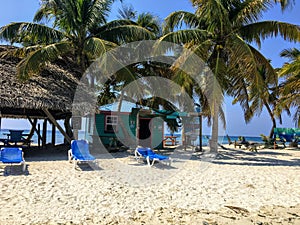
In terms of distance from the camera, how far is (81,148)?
27.8 ft

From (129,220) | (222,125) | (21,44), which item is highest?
(21,44)

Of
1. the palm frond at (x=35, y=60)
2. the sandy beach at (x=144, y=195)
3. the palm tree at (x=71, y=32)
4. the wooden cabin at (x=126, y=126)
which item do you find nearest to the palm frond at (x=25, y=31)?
the palm tree at (x=71, y=32)

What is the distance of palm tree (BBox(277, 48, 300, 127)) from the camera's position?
1172cm

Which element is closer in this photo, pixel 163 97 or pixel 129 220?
pixel 129 220

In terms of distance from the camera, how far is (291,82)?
12875mm

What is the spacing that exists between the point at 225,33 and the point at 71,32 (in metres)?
6.72

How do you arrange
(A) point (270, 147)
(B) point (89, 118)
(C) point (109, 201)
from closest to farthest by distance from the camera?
(C) point (109, 201) → (B) point (89, 118) → (A) point (270, 147)

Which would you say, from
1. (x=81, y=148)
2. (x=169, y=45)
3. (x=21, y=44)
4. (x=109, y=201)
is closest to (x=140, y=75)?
(x=169, y=45)

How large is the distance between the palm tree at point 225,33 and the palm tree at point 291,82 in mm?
1711

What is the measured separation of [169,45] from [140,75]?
123 inches

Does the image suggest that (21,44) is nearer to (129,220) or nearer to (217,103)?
(217,103)

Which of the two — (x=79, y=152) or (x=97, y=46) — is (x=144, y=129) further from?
(x=79, y=152)

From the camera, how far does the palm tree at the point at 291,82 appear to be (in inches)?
461

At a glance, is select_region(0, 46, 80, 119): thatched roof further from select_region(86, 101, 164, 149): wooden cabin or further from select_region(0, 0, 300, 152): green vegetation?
select_region(86, 101, 164, 149): wooden cabin
